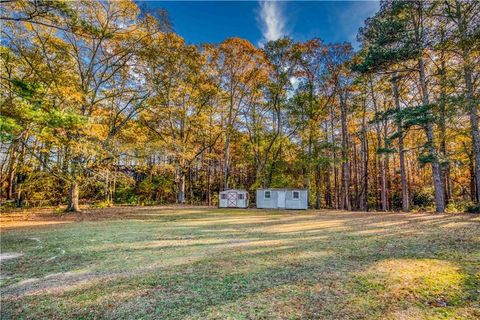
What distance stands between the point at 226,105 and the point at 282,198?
10.6 m

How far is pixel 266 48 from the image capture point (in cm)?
2128

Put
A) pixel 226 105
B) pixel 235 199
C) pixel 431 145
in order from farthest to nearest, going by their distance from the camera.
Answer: pixel 226 105
pixel 235 199
pixel 431 145

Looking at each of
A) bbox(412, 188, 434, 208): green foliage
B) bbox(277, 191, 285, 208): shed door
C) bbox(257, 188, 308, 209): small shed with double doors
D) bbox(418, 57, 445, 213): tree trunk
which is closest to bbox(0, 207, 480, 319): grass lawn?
bbox(418, 57, 445, 213): tree trunk

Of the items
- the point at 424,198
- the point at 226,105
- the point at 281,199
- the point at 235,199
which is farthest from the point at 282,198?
the point at 424,198

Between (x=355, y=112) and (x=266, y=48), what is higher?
(x=266, y=48)

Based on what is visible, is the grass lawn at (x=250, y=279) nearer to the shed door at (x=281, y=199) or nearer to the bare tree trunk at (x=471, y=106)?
the bare tree trunk at (x=471, y=106)

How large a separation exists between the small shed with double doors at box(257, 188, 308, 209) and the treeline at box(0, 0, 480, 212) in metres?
1.88

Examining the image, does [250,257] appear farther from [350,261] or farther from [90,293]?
[90,293]

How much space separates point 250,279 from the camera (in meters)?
3.55

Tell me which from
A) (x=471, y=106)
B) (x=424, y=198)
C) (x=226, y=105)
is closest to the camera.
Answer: (x=471, y=106)

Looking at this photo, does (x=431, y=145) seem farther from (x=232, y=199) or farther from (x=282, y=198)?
(x=232, y=199)

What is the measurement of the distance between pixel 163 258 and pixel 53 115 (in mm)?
5555

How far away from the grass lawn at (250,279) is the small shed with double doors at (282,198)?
13.0 meters

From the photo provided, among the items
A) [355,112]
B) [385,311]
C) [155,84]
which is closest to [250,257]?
[385,311]
